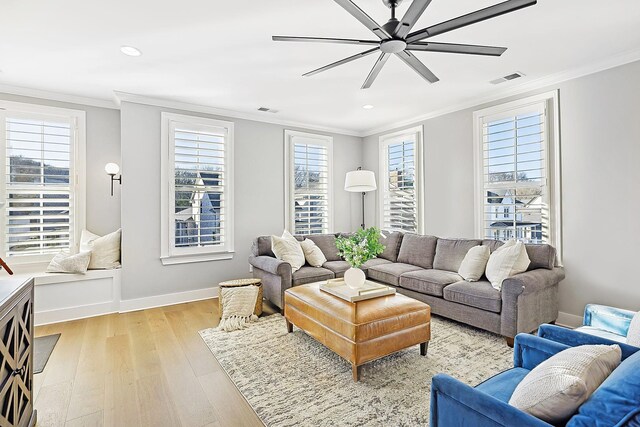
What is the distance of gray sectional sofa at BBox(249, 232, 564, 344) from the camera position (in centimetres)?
305

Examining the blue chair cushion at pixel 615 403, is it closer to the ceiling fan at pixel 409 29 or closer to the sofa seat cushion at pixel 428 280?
the ceiling fan at pixel 409 29

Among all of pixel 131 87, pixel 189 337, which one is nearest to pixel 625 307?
pixel 189 337

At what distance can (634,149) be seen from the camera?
310 cm

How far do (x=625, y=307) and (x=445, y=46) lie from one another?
3138 millimetres

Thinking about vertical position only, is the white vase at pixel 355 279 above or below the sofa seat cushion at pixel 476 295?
above

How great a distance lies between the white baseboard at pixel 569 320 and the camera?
3461 mm

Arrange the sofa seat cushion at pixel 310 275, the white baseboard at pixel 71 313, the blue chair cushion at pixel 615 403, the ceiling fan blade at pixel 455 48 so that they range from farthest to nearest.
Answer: the sofa seat cushion at pixel 310 275, the white baseboard at pixel 71 313, the ceiling fan blade at pixel 455 48, the blue chair cushion at pixel 615 403

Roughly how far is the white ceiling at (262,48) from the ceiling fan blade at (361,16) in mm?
437

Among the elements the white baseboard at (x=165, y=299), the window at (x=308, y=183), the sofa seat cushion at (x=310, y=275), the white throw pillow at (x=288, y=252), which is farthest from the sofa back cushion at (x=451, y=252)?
the white baseboard at (x=165, y=299)

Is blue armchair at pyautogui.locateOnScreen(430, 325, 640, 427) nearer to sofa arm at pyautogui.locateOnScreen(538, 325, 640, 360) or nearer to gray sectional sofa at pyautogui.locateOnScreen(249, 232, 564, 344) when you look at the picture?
sofa arm at pyautogui.locateOnScreen(538, 325, 640, 360)

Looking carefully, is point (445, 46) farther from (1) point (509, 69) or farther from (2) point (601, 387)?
(2) point (601, 387)

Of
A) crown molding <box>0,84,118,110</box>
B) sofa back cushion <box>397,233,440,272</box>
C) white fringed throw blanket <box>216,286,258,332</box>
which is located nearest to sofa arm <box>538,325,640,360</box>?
sofa back cushion <box>397,233,440,272</box>

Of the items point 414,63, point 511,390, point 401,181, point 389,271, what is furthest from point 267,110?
point 511,390

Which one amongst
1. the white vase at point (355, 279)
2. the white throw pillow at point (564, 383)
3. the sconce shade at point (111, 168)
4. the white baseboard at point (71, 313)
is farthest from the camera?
the sconce shade at point (111, 168)
